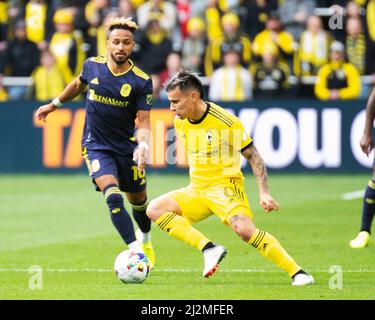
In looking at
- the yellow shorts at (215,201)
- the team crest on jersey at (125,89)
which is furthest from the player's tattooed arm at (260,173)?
the team crest on jersey at (125,89)

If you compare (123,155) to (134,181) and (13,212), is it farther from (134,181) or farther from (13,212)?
(13,212)

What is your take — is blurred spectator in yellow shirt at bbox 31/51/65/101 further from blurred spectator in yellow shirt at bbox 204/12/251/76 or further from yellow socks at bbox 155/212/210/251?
yellow socks at bbox 155/212/210/251

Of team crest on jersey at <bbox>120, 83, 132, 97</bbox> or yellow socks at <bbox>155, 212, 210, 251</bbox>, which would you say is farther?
team crest on jersey at <bbox>120, 83, 132, 97</bbox>

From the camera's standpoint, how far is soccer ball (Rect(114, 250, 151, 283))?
32.7 feet

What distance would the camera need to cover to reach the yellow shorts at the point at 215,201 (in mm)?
9844

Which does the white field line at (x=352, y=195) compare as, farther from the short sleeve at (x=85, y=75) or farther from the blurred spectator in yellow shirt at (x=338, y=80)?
the short sleeve at (x=85, y=75)

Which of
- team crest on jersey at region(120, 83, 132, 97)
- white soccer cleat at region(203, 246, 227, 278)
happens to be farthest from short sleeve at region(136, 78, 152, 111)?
white soccer cleat at region(203, 246, 227, 278)

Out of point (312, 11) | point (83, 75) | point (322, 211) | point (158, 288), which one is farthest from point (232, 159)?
point (312, 11)

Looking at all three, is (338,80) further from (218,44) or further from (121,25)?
(121,25)

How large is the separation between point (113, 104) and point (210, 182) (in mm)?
1531

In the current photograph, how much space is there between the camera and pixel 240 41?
21.9 meters

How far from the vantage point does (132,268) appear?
998cm

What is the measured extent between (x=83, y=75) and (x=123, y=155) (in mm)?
894

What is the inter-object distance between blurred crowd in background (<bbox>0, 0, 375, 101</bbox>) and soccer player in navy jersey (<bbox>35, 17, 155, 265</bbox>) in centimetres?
1031
